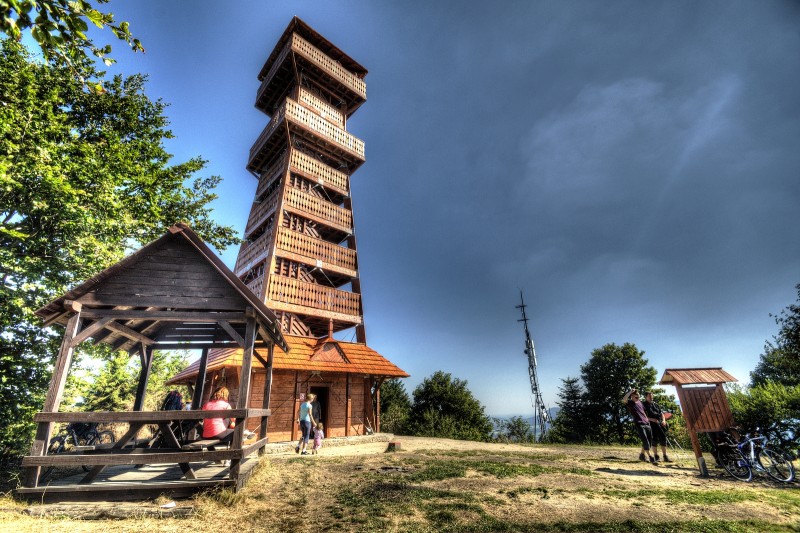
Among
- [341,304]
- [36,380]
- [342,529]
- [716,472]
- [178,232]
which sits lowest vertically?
[716,472]

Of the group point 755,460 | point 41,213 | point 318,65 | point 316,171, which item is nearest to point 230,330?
point 41,213

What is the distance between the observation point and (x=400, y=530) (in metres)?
4.27

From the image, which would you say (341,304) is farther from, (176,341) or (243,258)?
(176,341)

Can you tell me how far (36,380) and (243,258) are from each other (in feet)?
39.2

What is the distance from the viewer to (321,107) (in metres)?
24.1

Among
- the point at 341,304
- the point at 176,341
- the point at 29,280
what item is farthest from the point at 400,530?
the point at 341,304

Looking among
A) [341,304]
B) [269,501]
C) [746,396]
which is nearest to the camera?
[269,501]

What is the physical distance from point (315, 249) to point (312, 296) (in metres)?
3.03

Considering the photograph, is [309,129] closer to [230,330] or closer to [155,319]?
[155,319]

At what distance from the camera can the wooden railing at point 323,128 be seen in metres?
21.0

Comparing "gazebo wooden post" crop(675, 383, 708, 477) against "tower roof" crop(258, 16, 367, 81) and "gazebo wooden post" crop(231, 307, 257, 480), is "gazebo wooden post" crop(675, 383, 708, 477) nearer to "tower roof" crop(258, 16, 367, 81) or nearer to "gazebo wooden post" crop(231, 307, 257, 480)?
"gazebo wooden post" crop(231, 307, 257, 480)

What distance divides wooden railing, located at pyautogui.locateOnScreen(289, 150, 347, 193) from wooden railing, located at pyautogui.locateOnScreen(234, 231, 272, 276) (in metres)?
4.65

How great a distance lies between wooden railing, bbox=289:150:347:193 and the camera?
68.2ft

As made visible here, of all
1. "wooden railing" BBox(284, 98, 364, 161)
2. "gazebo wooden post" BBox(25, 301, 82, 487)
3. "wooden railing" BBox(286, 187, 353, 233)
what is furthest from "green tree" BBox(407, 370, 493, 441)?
"gazebo wooden post" BBox(25, 301, 82, 487)
